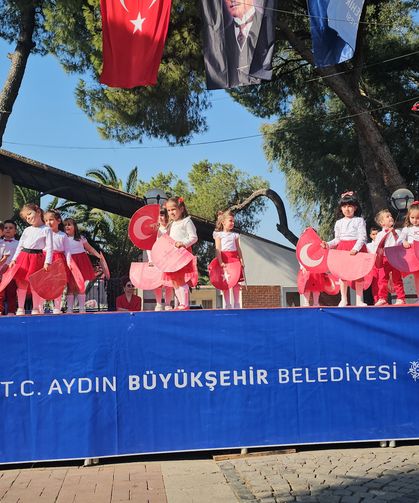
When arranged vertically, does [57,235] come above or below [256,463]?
above

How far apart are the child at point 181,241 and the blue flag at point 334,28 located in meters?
4.61

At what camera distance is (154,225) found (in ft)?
26.8

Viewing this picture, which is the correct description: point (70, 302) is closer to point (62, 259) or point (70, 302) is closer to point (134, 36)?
point (62, 259)

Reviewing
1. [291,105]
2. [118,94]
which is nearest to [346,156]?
[291,105]

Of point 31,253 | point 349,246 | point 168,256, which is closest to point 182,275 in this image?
point 168,256

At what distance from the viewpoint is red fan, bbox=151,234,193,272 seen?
7172mm

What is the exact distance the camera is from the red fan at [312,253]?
24.8 ft

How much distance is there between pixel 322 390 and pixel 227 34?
6.35 metres

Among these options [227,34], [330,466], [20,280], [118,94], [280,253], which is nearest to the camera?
[330,466]

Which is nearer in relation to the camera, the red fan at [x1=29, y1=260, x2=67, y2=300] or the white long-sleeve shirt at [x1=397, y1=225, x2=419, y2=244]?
the red fan at [x1=29, y1=260, x2=67, y2=300]

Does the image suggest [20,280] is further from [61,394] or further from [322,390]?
[322,390]

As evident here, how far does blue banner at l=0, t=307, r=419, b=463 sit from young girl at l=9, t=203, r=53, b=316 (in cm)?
107

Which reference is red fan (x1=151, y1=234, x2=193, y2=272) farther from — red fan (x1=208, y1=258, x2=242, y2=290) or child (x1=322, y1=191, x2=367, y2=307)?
child (x1=322, y1=191, x2=367, y2=307)

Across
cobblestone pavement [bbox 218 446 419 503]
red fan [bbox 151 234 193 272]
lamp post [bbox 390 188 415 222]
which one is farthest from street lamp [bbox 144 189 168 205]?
cobblestone pavement [bbox 218 446 419 503]
